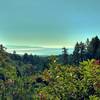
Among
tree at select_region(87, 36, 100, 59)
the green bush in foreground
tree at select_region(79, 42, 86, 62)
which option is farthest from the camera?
tree at select_region(79, 42, 86, 62)

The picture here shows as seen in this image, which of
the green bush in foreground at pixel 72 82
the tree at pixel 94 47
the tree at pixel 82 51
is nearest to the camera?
the green bush in foreground at pixel 72 82

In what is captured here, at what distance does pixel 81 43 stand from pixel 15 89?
8132 cm

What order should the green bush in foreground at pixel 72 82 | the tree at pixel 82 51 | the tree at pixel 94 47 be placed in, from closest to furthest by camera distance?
1. the green bush in foreground at pixel 72 82
2. the tree at pixel 94 47
3. the tree at pixel 82 51

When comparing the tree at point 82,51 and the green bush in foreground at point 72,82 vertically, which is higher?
the tree at point 82,51

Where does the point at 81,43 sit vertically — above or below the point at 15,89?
above

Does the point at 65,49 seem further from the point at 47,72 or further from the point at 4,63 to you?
the point at 47,72

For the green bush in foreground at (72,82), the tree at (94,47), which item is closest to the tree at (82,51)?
the tree at (94,47)

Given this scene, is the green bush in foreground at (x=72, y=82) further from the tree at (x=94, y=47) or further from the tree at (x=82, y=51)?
the tree at (x=82, y=51)

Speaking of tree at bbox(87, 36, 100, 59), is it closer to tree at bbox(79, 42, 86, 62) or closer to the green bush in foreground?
tree at bbox(79, 42, 86, 62)

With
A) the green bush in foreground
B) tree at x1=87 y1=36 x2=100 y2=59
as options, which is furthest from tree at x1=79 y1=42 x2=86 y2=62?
the green bush in foreground

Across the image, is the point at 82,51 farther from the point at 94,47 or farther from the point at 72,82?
the point at 72,82

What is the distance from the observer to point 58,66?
17.3 m

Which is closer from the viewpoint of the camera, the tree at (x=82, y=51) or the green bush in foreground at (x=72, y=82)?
the green bush in foreground at (x=72, y=82)

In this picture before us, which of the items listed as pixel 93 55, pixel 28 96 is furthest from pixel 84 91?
pixel 93 55
